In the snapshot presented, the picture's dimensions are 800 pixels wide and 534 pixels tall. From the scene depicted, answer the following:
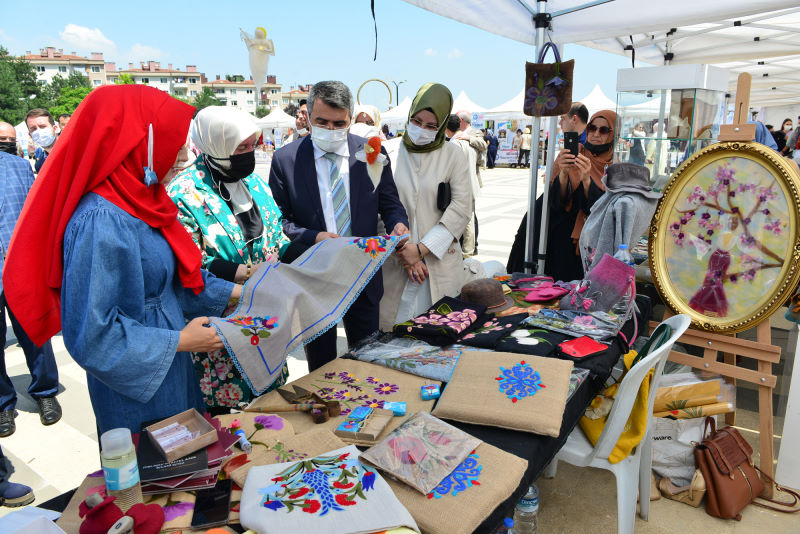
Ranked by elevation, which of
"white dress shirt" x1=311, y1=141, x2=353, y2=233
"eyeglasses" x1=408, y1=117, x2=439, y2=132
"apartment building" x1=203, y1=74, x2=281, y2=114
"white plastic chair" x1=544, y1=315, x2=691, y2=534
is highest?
"apartment building" x1=203, y1=74, x2=281, y2=114

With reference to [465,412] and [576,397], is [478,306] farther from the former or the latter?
[465,412]

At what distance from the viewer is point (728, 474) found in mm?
2312

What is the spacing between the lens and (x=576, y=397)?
166 centimetres

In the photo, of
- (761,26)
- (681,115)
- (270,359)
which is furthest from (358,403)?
(761,26)

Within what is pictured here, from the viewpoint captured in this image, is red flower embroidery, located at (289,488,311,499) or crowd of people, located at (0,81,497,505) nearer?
red flower embroidery, located at (289,488,311,499)

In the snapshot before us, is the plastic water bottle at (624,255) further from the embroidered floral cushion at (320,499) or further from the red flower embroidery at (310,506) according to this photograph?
the red flower embroidery at (310,506)

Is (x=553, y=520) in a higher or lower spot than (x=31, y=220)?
lower

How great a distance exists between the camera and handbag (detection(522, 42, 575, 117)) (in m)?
3.07

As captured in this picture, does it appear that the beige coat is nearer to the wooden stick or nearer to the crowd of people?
the crowd of people

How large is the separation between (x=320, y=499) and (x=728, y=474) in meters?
2.18

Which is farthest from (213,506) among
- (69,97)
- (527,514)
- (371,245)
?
(69,97)

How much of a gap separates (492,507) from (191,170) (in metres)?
1.55

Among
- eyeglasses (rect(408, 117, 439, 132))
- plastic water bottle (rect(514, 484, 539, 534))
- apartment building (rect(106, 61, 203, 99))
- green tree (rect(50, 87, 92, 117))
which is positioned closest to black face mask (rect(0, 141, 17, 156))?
eyeglasses (rect(408, 117, 439, 132))

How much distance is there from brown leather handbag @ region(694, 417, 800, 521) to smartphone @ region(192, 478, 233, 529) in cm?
224
